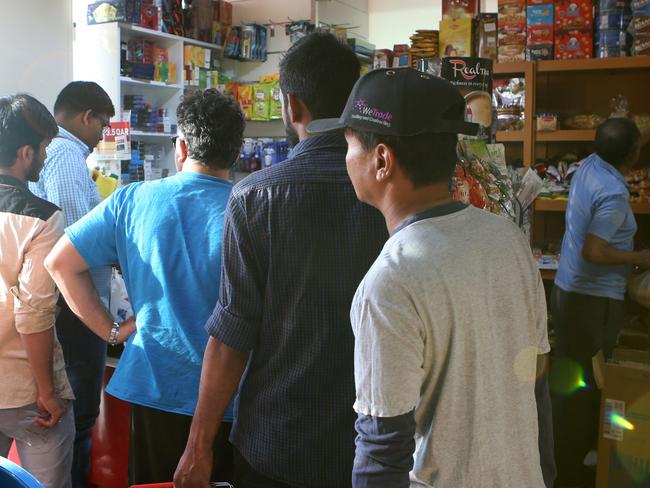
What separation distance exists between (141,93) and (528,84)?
3.52 metres

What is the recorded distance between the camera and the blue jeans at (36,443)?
2.20 m

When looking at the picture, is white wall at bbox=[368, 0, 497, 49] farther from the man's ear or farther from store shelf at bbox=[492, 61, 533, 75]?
the man's ear

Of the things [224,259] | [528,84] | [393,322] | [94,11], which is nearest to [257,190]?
[224,259]

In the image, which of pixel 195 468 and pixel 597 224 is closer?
pixel 195 468

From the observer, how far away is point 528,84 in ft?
13.7

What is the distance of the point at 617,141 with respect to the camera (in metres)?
3.48

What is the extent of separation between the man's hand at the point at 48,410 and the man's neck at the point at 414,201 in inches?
57.9

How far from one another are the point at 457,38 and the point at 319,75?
304 cm

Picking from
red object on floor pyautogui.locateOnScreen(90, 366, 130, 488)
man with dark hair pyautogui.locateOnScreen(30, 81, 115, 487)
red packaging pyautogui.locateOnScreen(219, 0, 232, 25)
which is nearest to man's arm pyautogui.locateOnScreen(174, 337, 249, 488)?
man with dark hair pyautogui.locateOnScreen(30, 81, 115, 487)

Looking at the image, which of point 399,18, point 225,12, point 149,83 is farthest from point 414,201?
point 399,18

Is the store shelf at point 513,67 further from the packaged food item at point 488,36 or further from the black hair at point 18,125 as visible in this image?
the black hair at point 18,125

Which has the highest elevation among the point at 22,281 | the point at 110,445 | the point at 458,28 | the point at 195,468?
the point at 458,28

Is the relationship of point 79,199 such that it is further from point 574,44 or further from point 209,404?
point 574,44

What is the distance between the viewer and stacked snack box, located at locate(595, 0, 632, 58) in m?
4.05
